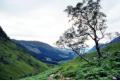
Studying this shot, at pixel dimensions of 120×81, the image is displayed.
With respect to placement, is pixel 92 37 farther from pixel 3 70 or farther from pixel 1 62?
pixel 1 62

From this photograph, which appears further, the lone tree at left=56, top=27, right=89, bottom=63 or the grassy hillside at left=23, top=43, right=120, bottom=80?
the lone tree at left=56, top=27, right=89, bottom=63

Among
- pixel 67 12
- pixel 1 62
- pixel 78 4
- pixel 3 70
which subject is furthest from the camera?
pixel 1 62

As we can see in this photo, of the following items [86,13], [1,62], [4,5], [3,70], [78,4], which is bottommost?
[3,70]

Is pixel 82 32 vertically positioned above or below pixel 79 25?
below

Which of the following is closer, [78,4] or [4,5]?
[78,4]

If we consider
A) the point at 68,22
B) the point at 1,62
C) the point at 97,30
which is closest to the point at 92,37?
the point at 97,30

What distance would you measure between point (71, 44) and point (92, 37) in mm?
4719

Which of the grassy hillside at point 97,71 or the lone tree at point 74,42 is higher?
the lone tree at point 74,42

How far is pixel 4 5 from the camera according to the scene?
26.1m

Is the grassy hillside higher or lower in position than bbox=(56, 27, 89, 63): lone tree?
lower

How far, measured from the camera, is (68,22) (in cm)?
2602

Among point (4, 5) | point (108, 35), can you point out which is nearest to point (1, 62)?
point (4, 5)

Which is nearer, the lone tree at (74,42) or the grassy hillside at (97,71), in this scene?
the grassy hillside at (97,71)

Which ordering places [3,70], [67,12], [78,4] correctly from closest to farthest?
[78,4] → [67,12] → [3,70]
